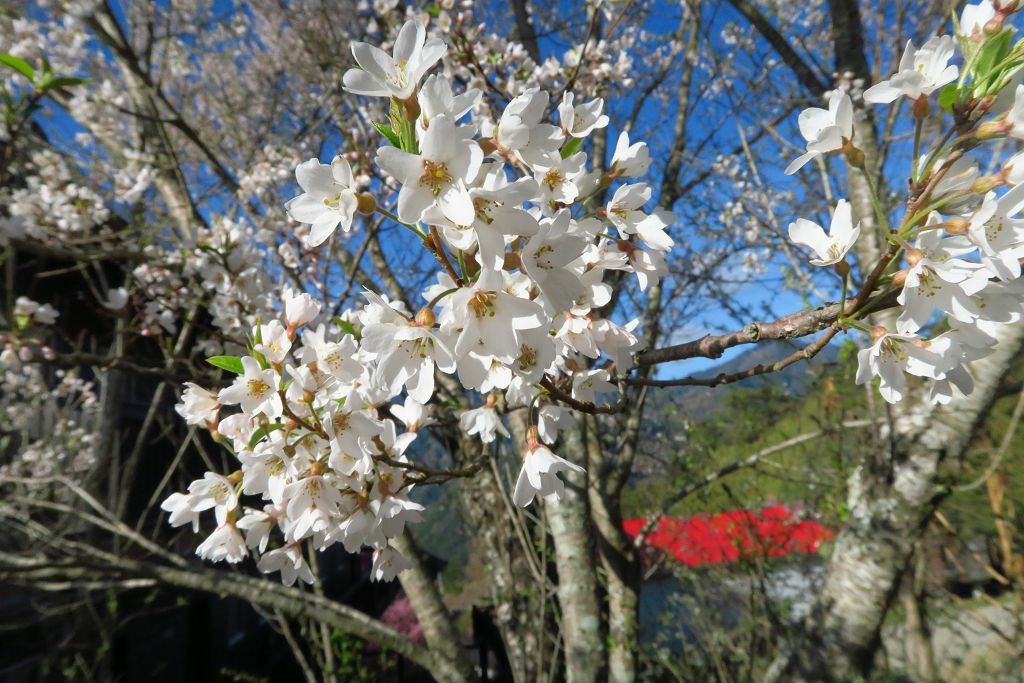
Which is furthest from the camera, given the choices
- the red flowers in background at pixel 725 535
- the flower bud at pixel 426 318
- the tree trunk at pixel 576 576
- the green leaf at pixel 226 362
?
the red flowers in background at pixel 725 535

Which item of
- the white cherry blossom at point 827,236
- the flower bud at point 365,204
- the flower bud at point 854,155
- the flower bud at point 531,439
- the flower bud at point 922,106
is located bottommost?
the flower bud at point 531,439

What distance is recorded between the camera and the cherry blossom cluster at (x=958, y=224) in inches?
28.4

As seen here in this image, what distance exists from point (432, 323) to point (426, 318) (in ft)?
0.04

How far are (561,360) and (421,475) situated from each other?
0.41 meters

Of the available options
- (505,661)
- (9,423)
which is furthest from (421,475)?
(9,423)

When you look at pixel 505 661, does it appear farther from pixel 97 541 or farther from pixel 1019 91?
pixel 97 541

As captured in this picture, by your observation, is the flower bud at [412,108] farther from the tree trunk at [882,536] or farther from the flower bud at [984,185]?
the tree trunk at [882,536]

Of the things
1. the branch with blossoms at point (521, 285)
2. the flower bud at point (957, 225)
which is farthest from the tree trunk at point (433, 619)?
the flower bud at point (957, 225)

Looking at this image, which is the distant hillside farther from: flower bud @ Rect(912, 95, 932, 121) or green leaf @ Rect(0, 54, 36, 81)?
green leaf @ Rect(0, 54, 36, 81)

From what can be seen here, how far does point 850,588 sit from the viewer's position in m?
2.38

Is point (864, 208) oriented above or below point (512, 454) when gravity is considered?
above

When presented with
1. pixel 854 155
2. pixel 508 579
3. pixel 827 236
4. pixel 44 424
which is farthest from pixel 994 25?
pixel 44 424

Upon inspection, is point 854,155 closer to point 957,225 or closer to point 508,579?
point 957,225

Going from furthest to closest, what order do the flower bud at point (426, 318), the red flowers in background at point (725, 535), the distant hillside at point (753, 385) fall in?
1. the red flowers in background at point (725, 535)
2. the distant hillside at point (753, 385)
3. the flower bud at point (426, 318)
